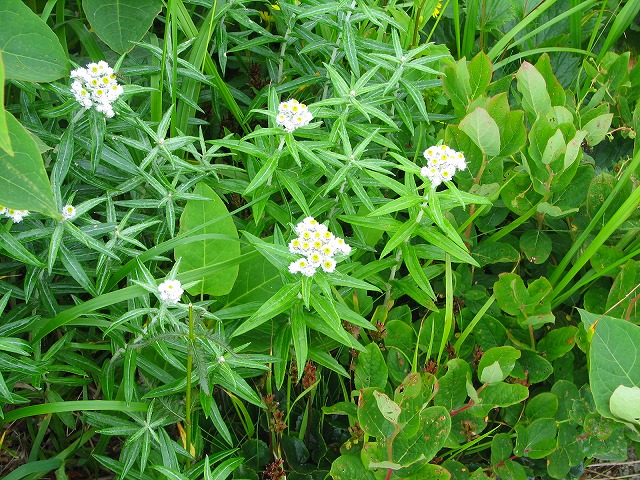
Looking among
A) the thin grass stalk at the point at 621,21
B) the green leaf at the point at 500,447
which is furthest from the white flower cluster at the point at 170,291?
the thin grass stalk at the point at 621,21

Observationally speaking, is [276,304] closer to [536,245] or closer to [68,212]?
[68,212]

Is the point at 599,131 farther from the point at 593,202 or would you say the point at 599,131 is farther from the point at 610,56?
the point at 610,56

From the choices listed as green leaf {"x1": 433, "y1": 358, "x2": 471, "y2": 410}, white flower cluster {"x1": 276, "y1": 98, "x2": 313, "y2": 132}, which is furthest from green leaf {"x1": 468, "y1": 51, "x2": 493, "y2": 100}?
green leaf {"x1": 433, "y1": 358, "x2": 471, "y2": 410}

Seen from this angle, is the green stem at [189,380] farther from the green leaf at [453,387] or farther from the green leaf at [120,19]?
the green leaf at [120,19]

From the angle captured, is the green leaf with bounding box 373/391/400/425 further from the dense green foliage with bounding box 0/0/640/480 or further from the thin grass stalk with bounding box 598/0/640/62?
Answer: the thin grass stalk with bounding box 598/0/640/62

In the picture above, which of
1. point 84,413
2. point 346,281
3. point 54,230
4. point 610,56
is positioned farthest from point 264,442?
point 610,56

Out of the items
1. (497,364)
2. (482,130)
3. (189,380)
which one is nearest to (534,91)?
(482,130)
